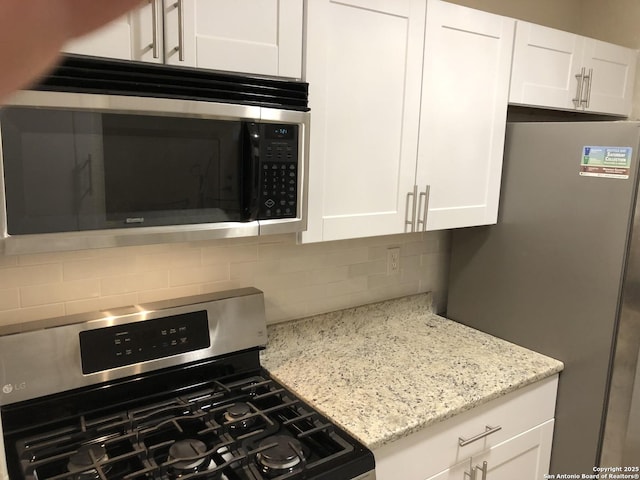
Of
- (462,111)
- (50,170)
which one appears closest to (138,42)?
(50,170)

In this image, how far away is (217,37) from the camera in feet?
4.19

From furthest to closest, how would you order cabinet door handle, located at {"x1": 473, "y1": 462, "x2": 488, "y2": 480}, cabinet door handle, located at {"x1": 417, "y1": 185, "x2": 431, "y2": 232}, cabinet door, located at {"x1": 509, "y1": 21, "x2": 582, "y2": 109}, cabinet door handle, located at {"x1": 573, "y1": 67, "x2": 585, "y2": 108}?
1. cabinet door handle, located at {"x1": 573, "y1": 67, "x2": 585, "y2": 108}
2. cabinet door, located at {"x1": 509, "y1": 21, "x2": 582, "y2": 109}
3. cabinet door handle, located at {"x1": 417, "y1": 185, "x2": 431, "y2": 232}
4. cabinet door handle, located at {"x1": 473, "y1": 462, "x2": 488, "y2": 480}

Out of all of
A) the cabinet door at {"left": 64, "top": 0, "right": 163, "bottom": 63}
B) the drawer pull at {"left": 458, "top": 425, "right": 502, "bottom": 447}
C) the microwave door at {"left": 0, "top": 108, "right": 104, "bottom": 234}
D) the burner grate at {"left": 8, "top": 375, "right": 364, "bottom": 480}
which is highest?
the cabinet door at {"left": 64, "top": 0, "right": 163, "bottom": 63}

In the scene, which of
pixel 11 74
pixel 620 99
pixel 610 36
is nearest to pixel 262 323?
pixel 11 74

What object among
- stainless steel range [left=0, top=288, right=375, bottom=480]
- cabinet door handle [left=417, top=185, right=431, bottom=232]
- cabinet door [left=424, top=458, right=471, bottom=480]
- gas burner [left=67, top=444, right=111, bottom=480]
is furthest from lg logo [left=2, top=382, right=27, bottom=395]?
cabinet door handle [left=417, top=185, right=431, bottom=232]

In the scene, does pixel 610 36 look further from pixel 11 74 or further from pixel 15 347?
pixel 11 74

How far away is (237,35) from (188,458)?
102cm

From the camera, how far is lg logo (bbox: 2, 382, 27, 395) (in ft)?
4.25

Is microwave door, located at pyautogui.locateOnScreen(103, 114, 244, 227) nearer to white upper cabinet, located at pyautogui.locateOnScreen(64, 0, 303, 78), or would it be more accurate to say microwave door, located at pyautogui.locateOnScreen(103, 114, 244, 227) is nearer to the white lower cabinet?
white upper cabinet, located at pyautogui.locateOnScreen(64, 0, 303, 78)

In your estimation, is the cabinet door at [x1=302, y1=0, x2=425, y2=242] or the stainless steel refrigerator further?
the stainless steel refrigerator

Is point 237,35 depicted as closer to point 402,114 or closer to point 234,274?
point 402,114

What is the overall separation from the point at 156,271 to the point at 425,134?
973 millimetres

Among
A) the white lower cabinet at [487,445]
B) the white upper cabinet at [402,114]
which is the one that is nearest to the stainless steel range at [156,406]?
the white lower cabinet at [487,445]

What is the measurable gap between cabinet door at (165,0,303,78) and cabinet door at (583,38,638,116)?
53.5 inches
